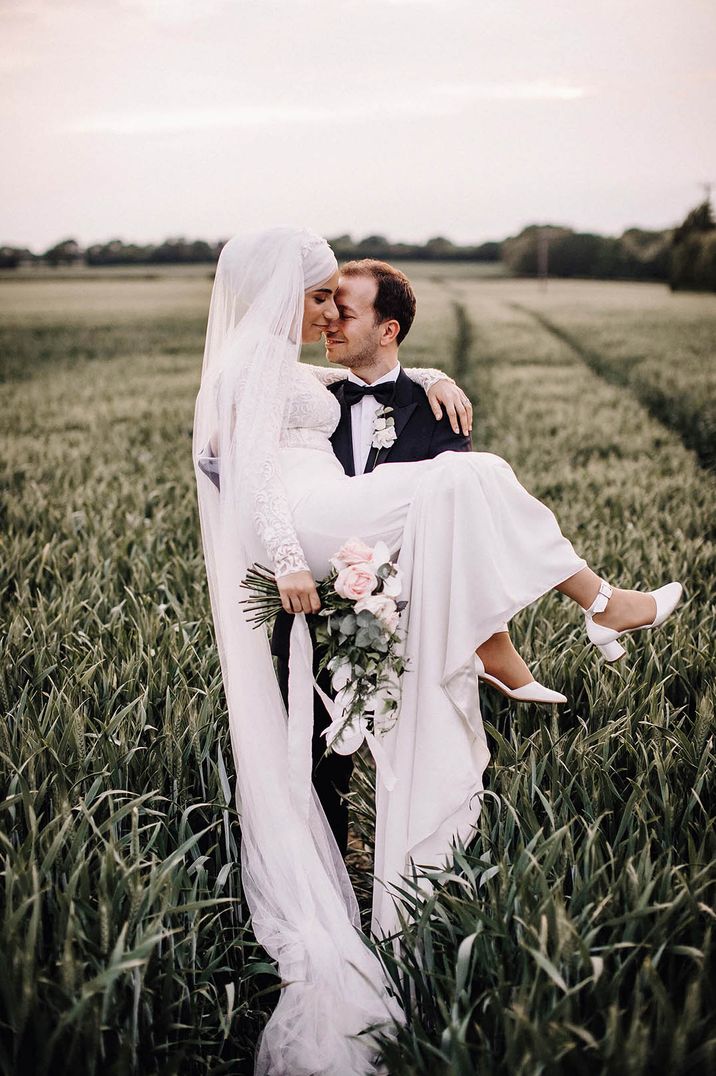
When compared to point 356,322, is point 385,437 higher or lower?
lower

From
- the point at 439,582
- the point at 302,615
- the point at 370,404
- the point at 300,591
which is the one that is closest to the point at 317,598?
the point at 300,591

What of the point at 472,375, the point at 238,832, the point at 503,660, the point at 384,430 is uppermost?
the point at 472,375

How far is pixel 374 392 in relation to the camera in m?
2.93

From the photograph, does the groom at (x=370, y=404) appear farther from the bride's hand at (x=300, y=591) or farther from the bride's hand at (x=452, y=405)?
the bride's hand at (x=300, y=591)

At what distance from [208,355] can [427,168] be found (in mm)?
21725

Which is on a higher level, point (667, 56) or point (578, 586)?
point (667, 56)

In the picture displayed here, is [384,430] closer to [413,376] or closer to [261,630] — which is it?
[413,376]

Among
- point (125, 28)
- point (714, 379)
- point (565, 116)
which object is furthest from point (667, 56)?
point (565, 116)

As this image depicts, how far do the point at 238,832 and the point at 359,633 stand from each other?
1.09m

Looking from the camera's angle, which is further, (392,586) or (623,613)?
(623,613)


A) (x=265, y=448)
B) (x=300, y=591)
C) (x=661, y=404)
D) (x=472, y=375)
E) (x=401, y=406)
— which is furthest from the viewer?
(x=472, y=375)

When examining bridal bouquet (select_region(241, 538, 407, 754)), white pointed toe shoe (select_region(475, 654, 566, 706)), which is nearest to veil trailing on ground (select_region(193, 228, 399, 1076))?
bridal bouquet (select_region(241, 538, 407, 754))

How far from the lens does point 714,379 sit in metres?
11.8

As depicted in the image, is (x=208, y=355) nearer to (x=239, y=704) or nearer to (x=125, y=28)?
(x=239, y=704)
